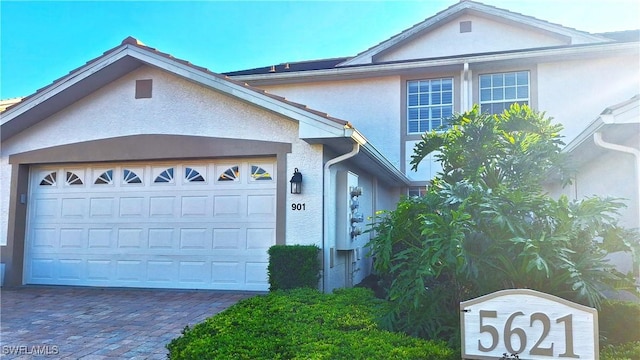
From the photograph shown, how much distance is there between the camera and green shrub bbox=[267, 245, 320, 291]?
7.07m

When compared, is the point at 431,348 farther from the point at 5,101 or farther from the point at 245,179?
the point at 5,101

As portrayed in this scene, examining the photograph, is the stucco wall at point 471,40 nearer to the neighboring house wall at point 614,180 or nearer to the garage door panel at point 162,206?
the neighboring house wall at point 614,180

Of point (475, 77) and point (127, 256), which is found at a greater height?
point (475, 77)

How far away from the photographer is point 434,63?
38.0ft

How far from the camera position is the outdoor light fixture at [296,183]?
7.60m

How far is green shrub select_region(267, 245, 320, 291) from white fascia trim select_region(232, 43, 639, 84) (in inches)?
265

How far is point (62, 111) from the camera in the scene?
8969 millimetres

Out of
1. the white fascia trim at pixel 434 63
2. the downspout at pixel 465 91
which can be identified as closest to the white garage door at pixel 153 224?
the white fascia trim at pixel 434 63

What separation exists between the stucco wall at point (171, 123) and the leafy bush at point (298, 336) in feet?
8.22

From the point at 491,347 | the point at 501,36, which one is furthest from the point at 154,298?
the point at 501,36

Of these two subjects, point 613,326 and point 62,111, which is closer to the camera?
point 613,326

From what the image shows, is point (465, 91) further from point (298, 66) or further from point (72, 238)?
point (72, 238)

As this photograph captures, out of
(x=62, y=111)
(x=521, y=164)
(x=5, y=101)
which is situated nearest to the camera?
(x=521, y=164)

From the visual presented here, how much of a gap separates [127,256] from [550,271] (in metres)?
7.68
